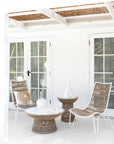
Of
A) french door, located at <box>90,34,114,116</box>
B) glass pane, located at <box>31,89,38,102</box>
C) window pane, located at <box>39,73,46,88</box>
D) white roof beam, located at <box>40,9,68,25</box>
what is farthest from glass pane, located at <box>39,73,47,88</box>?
white roof beam, located at <box>40,9,68,25</box>

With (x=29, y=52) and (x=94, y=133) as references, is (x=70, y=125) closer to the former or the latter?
(x=94, y=133)

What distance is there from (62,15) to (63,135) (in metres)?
2.85

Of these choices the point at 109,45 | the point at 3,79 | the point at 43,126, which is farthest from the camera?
the point at 109,45

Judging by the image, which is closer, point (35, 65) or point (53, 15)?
point (53, 15)

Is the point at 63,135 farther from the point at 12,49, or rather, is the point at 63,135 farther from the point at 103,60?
the point at 12,49

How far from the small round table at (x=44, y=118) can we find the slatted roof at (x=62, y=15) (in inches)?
80.8

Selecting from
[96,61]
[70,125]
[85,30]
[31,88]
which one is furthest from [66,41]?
[70,125]

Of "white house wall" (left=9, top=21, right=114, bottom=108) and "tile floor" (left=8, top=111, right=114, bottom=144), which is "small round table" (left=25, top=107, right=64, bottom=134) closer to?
"tile floor" (left=8, top=111, right=114, bottom=144)

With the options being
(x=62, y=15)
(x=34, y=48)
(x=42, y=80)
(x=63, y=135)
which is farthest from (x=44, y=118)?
(x=34, y=48)

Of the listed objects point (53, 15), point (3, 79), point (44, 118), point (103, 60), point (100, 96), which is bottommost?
point (44, 118)

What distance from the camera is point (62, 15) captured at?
5.14m

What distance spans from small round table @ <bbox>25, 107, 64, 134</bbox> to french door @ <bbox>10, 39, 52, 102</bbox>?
1.85 meters

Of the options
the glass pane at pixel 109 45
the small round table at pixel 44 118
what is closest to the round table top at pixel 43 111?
the small round table at pixel 44 118

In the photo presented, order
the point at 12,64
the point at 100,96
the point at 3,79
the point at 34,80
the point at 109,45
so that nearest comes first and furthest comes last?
the point at 3,79 → the point at 100,96 → the point at 109,45 → the point at 34,80 → the point at 12,64
